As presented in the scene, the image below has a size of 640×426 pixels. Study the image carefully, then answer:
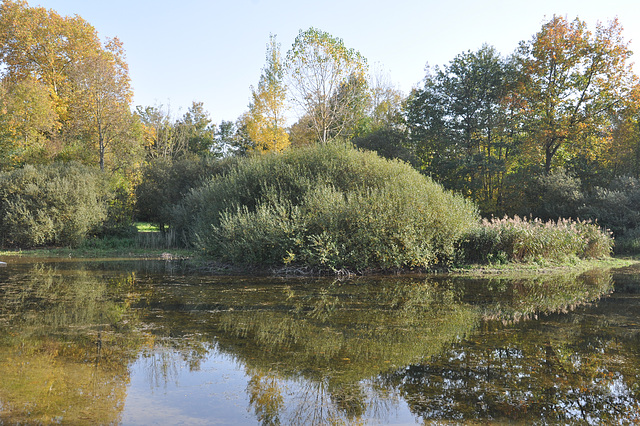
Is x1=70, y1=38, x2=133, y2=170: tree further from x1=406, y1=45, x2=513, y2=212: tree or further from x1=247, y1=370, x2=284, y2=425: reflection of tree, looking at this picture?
x1=247, y1=370, x2=284, y2=425: reflection of tree

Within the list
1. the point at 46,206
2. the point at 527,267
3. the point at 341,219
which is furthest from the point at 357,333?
the point at 46,206

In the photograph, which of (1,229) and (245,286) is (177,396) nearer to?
(245,286)

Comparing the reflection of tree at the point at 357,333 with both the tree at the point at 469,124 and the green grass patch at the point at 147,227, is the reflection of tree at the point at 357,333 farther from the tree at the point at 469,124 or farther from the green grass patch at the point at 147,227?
the green grass patch at the point at 147,227

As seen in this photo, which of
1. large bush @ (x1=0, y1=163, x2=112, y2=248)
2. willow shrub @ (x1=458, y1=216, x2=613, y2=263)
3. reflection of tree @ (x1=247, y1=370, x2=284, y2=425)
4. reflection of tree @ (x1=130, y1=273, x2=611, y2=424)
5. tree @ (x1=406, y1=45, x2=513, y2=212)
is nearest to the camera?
reflection of tree @ (x1=247, y1=370, x2=284, y2=425)

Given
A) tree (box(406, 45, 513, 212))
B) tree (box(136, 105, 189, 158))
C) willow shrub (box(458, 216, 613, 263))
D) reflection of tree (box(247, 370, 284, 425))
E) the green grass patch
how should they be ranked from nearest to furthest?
reflection of tree (box(247, 370, 284, 425)) < willow shrub (box(458, 216, 613, 263)) < tree (box(406, 45, 513, 212)) < the green grass patch < tree (box(136, 105, 189, 158))

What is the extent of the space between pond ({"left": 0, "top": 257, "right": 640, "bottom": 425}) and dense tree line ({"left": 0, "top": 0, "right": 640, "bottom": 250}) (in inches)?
700

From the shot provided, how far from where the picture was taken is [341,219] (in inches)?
593

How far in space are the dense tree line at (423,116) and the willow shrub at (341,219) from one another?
10.6 m

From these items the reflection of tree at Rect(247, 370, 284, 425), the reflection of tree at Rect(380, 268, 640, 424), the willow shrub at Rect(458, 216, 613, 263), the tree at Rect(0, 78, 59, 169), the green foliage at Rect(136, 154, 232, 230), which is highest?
the tree at Rect(0, 78, 59, 169)

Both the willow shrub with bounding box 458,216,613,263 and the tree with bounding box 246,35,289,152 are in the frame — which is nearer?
the willow shrub with bounding box 458,216,613,263

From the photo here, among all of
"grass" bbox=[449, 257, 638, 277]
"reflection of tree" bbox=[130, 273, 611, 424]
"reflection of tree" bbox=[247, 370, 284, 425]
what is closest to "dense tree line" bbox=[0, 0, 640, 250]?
"grass" bbox=[449, 257, 638, 277]

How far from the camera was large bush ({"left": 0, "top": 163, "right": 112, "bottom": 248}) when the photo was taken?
76.9ft

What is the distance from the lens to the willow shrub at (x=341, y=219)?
48.8 ft

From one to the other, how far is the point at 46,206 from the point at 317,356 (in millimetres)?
22145
